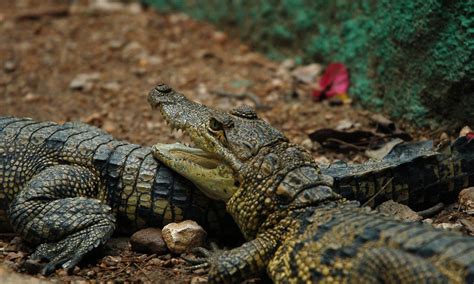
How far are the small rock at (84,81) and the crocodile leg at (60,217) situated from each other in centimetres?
240

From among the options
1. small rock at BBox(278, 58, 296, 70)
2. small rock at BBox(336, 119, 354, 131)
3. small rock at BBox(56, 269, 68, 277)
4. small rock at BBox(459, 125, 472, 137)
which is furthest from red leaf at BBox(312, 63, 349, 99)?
small rock at BBox(56, 269, 68, 277)

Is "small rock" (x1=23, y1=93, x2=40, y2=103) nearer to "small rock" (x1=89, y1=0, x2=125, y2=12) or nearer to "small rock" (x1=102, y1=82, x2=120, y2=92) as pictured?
"small rock" (x1=102, y1=82, x2=120, y2=92)

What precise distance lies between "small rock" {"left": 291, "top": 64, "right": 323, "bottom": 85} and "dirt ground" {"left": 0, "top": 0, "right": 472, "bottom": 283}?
3.7 inches

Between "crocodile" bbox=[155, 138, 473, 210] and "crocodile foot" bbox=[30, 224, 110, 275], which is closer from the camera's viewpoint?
"crocodile foot" bbox=[30, 224, 110, 275]

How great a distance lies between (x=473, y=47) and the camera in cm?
439

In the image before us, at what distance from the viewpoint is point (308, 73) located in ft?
20.2

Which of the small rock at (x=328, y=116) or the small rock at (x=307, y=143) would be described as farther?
the small rock at (x=328, y=116)

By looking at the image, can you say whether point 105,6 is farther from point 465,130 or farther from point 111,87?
point 465,130

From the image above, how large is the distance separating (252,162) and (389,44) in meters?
2.06

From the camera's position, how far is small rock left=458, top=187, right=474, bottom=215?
3.88m

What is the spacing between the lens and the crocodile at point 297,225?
296 centimetres

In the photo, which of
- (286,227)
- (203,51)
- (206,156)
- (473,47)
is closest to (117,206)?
(206,156)

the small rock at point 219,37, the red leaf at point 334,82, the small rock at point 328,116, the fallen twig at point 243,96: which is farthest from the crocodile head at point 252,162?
the small rock at point 219,37

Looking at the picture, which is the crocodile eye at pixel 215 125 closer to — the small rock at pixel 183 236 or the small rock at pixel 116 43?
the small rock at pixel 183 236
